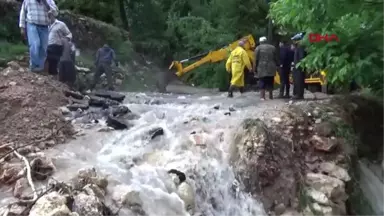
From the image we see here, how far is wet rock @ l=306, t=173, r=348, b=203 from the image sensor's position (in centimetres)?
905

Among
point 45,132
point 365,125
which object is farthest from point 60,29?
point 365,125

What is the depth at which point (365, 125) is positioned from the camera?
11.6 meters

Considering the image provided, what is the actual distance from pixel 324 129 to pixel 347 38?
1734 mm

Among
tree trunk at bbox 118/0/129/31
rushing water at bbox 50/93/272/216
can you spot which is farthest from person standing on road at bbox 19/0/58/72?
tree trunk at bbox 118/0/129/31

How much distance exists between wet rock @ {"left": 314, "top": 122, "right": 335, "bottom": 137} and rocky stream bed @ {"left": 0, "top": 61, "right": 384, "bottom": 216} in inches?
0.7

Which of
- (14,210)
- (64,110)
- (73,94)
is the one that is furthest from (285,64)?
(14,210)

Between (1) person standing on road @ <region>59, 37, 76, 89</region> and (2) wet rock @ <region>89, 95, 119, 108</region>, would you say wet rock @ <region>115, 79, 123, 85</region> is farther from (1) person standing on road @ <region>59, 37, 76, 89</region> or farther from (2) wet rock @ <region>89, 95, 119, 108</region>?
(2) wet rock @ <region>89, 95, 119, 108</region>

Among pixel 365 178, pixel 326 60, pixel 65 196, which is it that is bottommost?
pixel 365 178

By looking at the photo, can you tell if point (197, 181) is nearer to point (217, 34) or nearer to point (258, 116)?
point (258, 116)

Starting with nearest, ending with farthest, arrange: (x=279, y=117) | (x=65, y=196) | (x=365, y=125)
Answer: (x=65, y=196) < (x=279, y=117) < (x=365, y=125)

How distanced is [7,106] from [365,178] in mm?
6479

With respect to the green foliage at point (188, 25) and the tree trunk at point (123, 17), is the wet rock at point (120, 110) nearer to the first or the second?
the green foliage at point (188, 25)

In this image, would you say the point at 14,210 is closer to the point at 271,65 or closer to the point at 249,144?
the point at 249,144

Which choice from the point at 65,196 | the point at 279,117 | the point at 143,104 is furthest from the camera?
the point at 143,104
